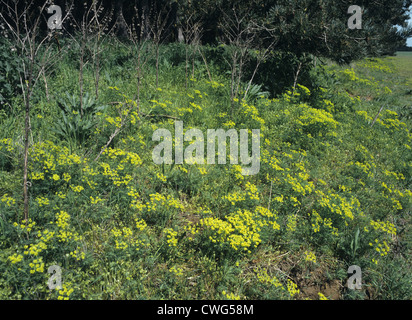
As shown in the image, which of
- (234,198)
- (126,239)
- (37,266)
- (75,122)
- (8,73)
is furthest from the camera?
(8,73)

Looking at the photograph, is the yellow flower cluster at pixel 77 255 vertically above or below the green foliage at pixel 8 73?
below

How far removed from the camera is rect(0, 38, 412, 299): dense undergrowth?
8.05 ft

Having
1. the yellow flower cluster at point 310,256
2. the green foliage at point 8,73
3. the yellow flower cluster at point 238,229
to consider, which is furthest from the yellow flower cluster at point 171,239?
the green foliage at point 8,73

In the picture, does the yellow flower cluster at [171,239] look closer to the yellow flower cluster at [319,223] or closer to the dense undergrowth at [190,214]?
the dense undergrowth at [190,214]

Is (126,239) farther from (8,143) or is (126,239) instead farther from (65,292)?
(8,143)

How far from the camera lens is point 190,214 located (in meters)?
3.38

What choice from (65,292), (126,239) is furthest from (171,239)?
(65,292)

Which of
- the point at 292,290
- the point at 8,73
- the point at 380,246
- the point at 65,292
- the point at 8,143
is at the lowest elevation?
the point at 292,290

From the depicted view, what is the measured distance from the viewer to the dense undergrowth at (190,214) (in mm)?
2455

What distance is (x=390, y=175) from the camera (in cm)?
448

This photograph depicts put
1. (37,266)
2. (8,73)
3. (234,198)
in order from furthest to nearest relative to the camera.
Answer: (8,73)
(234,198)
(37,266)

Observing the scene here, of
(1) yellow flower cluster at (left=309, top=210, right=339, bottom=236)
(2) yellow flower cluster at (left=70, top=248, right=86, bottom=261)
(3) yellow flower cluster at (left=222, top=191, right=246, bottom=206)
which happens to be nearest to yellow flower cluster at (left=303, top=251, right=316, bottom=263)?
(1) yellow flower cluster at (left=309, top=210, right=339, bottom=236)

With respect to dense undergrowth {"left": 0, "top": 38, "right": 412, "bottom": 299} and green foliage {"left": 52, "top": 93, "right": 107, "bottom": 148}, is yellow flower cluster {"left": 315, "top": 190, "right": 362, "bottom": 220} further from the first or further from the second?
green foliage {"left": 52, "top": 93, "right": 107, "bottom": 148}

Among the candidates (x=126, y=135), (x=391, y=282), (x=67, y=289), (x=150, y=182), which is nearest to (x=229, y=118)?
(x=126, y=135)
